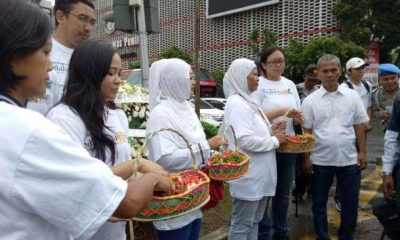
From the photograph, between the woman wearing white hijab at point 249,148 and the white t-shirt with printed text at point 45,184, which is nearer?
the white t-shirt with printed text at point 45,184

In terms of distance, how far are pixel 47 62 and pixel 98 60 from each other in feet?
2.96

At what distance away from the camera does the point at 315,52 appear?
17375mm

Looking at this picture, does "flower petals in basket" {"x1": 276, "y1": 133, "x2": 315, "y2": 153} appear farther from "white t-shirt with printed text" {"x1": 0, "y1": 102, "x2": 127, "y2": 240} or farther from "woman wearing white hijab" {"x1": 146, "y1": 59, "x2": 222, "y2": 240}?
"white t-shirt with printed text" {"x1": 0, "y1": 102, "x2": 127, "y2": 240}

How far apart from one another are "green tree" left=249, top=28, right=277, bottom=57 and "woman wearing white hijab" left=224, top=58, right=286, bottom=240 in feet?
59.3

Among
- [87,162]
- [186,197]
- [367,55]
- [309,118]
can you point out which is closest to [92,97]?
[186,197]

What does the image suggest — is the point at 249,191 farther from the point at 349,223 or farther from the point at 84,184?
the point at 84,184

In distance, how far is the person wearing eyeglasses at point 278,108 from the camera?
13.6 ft

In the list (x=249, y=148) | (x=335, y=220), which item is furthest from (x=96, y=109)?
(x=335, y=220)

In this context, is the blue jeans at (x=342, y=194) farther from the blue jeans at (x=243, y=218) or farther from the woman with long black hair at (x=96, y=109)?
the woman with long black hair at (x=96, y=109)

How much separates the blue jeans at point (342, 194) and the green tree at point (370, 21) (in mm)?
13756

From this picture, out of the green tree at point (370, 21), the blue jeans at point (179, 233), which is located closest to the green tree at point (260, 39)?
the green tree at point (370, 21)

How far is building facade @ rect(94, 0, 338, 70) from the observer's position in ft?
71.1

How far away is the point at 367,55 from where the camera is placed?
16.9m

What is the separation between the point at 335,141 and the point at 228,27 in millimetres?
23867
